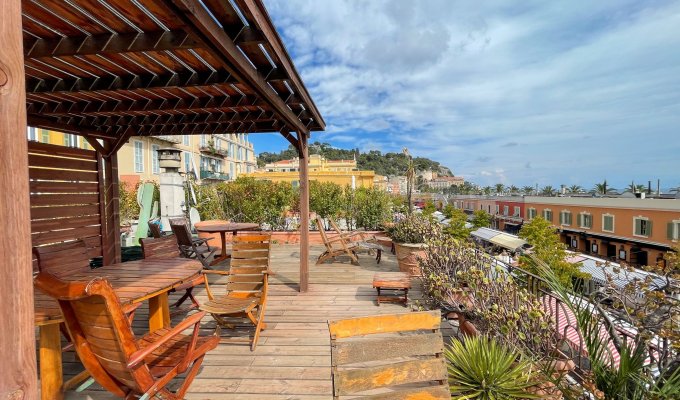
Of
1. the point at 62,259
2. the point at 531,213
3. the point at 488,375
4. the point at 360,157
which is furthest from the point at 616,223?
the point at 360,157

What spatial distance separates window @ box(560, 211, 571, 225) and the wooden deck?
147 feet

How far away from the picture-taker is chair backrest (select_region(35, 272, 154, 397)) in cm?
183

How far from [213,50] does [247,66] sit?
0.46 metres

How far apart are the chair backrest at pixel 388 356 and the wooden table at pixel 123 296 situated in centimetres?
178

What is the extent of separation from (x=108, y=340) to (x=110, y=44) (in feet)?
7.10

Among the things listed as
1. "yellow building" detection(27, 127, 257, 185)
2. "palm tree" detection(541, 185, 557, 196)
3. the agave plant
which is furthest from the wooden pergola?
"palm tree" detection(541, 185, 557, 196)

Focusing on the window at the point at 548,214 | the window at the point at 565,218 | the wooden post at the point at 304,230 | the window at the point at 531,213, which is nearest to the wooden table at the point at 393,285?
the wooden post at the point at 304,230

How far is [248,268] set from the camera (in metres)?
4.00

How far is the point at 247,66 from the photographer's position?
284 cm

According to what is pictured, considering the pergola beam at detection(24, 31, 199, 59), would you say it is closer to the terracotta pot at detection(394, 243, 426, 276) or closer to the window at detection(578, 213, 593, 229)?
the terracotta pot at detection(394, 243, 426, 276)

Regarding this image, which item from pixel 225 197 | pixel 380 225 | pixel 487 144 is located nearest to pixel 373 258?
pixel 380 225

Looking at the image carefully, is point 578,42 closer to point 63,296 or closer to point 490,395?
point 490,395

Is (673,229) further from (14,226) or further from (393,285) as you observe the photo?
(14,226)

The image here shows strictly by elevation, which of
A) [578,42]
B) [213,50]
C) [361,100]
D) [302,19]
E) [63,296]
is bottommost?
[63,296]
